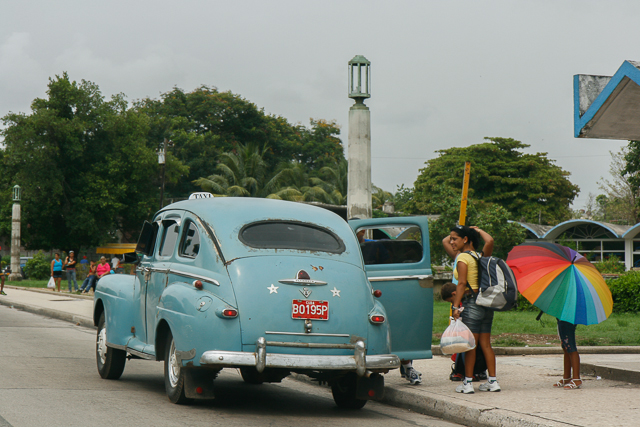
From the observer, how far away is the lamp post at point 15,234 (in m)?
42.5

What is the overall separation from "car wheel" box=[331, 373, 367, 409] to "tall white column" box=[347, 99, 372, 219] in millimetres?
4825

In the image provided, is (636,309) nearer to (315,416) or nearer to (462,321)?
(462,321)

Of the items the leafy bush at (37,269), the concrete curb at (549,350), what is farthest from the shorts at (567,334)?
the leafy bush at (37,269)

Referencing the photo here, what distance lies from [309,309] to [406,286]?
181 centimetres

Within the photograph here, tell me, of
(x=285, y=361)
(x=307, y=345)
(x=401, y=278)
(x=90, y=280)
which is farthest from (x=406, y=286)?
(x=90, y=280)

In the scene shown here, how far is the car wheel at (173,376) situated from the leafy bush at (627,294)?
1530cm

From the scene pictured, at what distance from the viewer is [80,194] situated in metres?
47.4

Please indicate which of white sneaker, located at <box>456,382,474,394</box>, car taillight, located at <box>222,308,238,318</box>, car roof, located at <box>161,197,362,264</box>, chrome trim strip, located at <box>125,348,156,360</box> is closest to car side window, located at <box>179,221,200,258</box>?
car roof, located at <box>161,197,362,264</box>

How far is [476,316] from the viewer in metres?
7.67

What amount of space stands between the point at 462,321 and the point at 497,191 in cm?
5162

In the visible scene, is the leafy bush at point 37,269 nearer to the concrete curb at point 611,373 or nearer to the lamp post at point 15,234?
the lamp post at point 15,234

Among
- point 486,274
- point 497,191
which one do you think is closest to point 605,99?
point 486,274

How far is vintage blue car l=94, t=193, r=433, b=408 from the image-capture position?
21.3 ft

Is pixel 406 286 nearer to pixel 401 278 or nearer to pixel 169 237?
pixel 401 278
